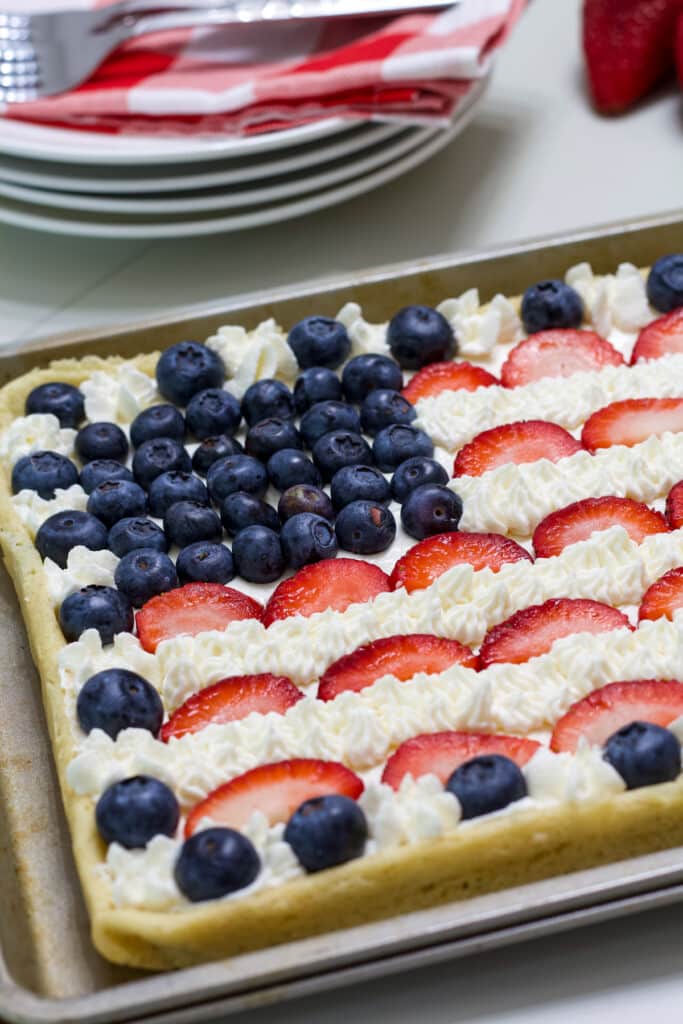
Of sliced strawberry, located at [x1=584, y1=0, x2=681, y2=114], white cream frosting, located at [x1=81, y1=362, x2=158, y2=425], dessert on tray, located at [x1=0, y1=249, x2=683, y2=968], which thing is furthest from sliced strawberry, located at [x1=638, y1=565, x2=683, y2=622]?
sliced strawberry, located at [x1=584, y1=0, x2=681, y2=114]

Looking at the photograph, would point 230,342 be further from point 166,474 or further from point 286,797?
point 286,797

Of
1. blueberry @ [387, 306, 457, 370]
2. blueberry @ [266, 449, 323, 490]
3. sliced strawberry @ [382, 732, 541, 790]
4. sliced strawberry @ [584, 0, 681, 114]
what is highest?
sliced strawberry @ [584, 0, 681, 114]

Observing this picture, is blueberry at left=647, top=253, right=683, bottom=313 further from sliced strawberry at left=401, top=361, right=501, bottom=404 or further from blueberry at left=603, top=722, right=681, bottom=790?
blueberry at left=603, top=722, right=681, bottom=790

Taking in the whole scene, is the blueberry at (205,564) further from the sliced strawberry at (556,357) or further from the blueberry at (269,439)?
the sliced strawberry at (556,357)

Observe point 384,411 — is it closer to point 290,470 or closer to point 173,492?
point 290,470

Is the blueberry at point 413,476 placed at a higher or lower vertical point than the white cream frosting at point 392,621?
higher

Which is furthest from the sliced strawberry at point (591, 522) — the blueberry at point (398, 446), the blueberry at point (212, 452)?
the blueberry at point (212, 452)
